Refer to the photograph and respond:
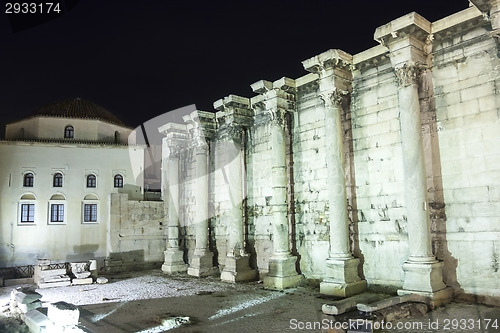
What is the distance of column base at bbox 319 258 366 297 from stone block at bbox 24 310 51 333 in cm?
633

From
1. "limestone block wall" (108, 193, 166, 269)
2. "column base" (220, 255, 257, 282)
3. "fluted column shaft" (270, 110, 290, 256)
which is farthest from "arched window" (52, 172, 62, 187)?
"fluted column shaft" (270, 110, 290, 256)

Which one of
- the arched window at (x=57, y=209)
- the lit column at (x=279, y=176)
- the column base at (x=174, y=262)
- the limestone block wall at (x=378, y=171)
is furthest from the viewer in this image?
the arched window at (x=57, y=209)

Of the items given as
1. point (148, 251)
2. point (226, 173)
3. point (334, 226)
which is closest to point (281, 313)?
point (334, 226)

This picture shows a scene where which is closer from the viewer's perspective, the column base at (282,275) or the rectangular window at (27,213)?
the column base at (282,275)

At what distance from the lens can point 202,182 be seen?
1561 cm

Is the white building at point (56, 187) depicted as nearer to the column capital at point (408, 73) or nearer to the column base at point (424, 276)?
the column base at point (424, 276)

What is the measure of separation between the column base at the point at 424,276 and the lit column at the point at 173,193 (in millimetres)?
10078

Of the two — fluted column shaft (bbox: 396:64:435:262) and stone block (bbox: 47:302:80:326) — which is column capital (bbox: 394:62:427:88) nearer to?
fluted column shaft (bbox: 396:64:435:262)

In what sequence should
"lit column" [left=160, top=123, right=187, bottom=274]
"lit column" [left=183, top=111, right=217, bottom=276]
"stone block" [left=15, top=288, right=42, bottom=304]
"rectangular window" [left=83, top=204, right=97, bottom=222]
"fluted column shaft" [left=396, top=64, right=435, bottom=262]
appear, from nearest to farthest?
"fluted column shaft" [left=396, top=64, right=435, bottom=262], "stone block" [left=15, top=288, right=42, bottom=304], "lit column" [left=183, top=111, right=217, bottom=276], "lit column" [left=160, top=123, right=187, bottom=274], "rectangular window" [left=83, top=204, right=97, bottom=222]

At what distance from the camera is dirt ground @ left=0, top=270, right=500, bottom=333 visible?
7.21 meters

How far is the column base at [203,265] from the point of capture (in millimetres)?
14641

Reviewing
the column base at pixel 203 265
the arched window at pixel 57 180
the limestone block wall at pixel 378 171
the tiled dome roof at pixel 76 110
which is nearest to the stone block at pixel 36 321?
the column base at pixel 203 265

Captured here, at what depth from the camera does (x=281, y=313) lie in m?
8.45

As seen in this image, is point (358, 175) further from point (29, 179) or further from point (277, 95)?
point (29, 179)
